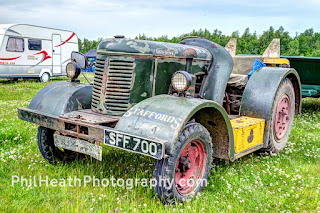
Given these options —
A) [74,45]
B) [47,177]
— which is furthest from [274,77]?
[74,45]

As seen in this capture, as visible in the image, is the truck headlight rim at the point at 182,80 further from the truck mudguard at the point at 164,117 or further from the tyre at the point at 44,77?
the tyre at the point at 44,77

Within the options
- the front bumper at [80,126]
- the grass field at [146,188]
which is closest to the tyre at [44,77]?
the grass field at [146,188]

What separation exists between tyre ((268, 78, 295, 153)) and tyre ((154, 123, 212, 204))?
5.83ft

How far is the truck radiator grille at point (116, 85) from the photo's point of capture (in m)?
3.76

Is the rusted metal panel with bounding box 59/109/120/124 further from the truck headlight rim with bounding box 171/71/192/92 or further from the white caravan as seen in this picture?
the white caravan

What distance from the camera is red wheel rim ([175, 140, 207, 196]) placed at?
3.46 m

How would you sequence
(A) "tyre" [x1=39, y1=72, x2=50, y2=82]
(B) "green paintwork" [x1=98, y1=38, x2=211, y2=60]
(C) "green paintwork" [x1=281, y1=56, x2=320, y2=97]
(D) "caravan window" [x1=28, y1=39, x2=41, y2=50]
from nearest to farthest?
(B) "green paintwork" [x1=98, y1=38, x2=211, y2=60], (C) "green paintwork" [x1=281, y1=56, x2=320, y2=97], (D) "caravan window" [x1=28, y1=39, x2=41, y2=50], (A) "tyre" [x1=39, y1=72, x2=50, y2=82]

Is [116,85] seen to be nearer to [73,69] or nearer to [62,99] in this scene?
[62,99]

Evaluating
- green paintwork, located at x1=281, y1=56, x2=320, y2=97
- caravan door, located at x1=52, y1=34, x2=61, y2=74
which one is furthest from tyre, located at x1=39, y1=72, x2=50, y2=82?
green paintwork, located at x1=281, y1=56, x2=320, y2=97

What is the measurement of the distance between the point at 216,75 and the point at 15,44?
13.7 metres

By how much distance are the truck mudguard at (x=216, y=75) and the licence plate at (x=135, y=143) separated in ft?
6.40

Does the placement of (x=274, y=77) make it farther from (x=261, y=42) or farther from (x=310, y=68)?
(x=261, y=42)

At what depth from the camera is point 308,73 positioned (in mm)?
8984

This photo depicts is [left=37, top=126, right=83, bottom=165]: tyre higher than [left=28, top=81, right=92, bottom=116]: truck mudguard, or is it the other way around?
[left=28, top=81, right=92, bottom=116]: truck mudguard
